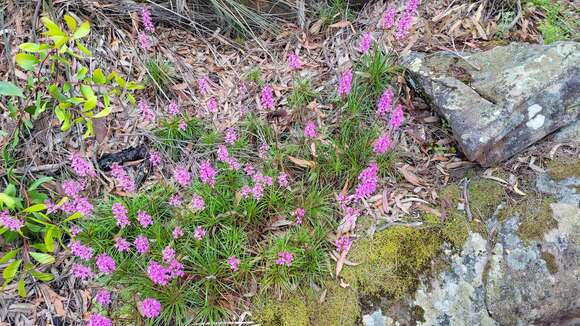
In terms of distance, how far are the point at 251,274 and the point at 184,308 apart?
0.49 m

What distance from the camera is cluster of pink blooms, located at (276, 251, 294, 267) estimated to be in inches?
118

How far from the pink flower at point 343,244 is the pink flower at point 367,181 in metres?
0.33

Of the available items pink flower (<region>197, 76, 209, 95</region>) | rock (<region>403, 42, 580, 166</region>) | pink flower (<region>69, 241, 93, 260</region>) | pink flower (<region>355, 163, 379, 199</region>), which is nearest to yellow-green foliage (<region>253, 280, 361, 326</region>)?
pink flower (<region>355, 163, 379, 199</region>)

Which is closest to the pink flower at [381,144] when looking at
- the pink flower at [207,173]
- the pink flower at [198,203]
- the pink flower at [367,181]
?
the pink flower at [367,181]

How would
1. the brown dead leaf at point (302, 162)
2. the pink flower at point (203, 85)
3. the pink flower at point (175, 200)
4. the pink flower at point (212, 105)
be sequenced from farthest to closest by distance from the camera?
1. the pink flower at point (203, 85)
2. the pink flower at point (212, 105)
3. the brown dead leaf at point (302, 162)
4. the pink flower at point (175, 200)

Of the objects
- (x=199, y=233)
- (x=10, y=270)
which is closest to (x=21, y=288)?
(x=10, y=270)

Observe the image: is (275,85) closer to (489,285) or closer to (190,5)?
(190,5)

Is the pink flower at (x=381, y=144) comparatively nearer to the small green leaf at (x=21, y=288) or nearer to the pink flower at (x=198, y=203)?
the pink flower at (x=198, y=203)

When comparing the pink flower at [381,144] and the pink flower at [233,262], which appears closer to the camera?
the pink flower at [233,262]

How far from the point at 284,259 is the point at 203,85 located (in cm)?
171

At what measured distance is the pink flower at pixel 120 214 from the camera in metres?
3.01

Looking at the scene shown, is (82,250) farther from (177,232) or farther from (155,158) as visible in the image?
(155,158)

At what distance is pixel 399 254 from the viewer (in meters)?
3.15

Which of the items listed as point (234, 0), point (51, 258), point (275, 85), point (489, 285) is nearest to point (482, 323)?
point (489, 285)
